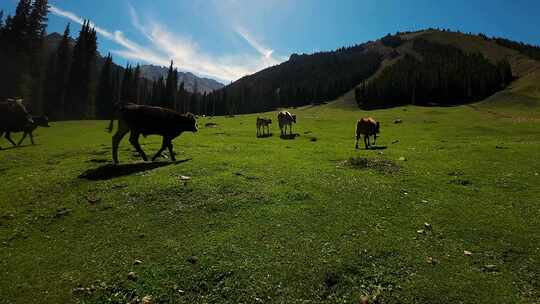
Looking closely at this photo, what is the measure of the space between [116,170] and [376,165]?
13.1m

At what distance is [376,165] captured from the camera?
19125mm

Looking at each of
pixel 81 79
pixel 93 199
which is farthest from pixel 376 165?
pixel 81 79

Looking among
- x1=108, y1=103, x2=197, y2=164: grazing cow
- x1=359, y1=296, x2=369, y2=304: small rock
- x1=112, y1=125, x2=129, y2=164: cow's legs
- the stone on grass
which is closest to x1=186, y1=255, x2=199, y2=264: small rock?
the stone on grass

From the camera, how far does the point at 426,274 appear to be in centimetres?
851

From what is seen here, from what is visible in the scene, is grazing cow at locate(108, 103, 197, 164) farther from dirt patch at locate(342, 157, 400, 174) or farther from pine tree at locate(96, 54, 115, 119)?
pine tree at locate(96, 54, 115, 119)

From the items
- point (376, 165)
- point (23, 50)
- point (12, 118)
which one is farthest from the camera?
point (23, 50)

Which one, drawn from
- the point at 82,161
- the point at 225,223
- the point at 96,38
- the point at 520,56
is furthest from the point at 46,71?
the point at 520,56

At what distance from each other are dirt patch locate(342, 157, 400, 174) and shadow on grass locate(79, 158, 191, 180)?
31.0ft

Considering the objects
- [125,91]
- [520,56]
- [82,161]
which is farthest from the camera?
[520,56]

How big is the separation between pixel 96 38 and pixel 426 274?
107168 mm

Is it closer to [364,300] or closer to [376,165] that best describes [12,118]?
[376,165]

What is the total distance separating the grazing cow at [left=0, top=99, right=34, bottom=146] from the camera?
97.6 feet

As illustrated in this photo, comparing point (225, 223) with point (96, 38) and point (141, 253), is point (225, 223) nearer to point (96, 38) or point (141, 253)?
point (141, 253)

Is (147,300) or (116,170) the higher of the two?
(116,170)
